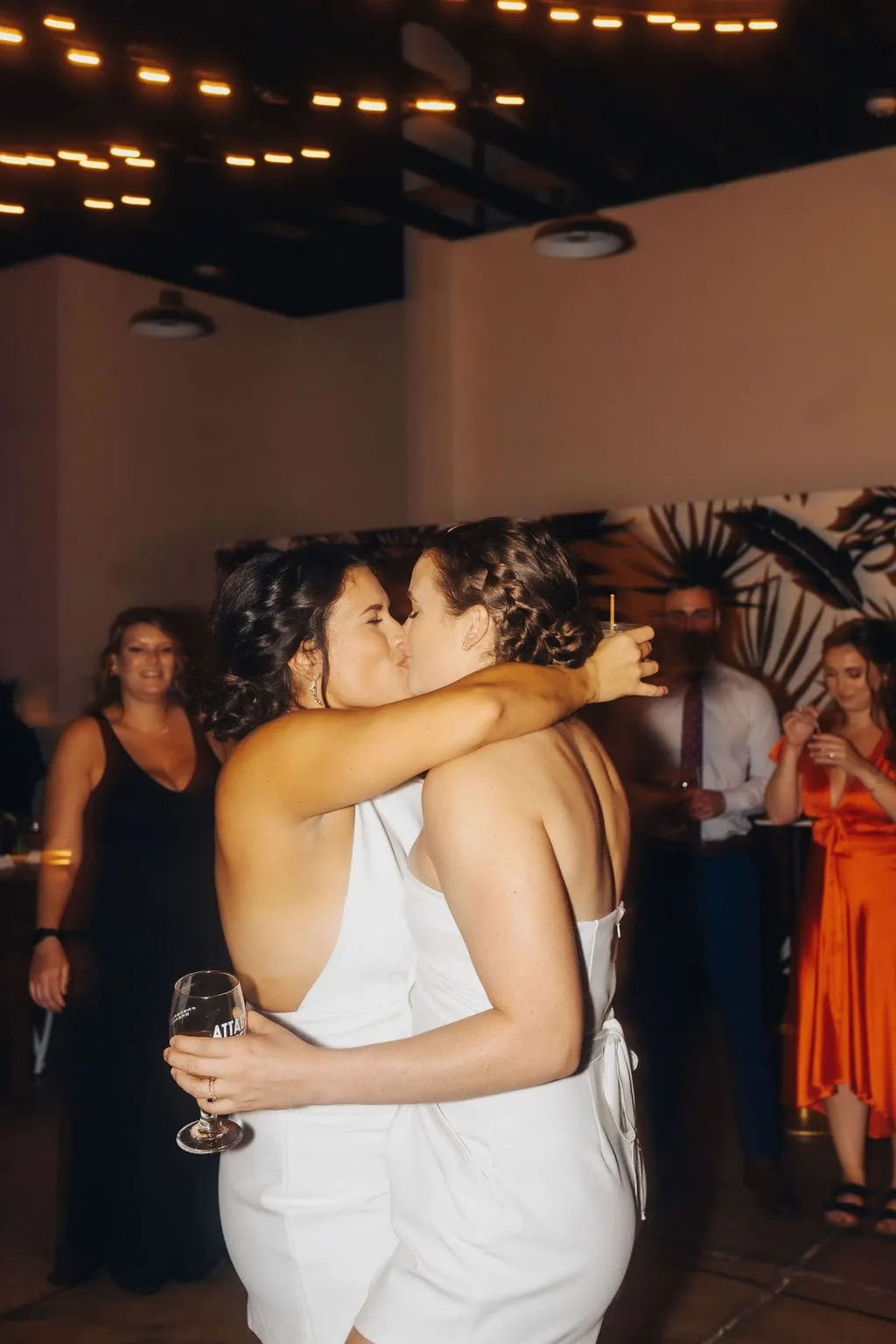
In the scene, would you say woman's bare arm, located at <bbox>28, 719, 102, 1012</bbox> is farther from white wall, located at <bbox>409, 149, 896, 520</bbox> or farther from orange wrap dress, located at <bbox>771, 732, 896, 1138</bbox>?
white wall, located at <bbox>409, 149, 896, 520</bbox>

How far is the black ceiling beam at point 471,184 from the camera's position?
637cm

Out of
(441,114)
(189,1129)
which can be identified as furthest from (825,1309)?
(441,114)

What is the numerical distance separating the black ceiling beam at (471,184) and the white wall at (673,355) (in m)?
0.15

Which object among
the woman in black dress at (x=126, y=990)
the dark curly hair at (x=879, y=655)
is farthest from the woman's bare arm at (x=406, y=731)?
the dark curly hair at (x=879, y=655)

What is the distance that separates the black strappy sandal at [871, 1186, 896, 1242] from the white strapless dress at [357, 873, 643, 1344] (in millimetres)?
2358

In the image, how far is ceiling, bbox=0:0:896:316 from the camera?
4805mm

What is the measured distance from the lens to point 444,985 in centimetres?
151

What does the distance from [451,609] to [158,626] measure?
206 centimetres

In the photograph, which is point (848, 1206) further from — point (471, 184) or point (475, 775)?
point (471, 184)

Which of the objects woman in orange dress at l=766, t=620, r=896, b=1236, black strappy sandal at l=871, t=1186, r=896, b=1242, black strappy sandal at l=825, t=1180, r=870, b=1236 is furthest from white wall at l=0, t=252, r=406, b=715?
black strappy sandal at l=871, t=1186, r=896, b=1242

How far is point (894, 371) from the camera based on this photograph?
242 inches

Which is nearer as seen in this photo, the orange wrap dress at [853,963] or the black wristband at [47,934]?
the black wristband at [47,934]

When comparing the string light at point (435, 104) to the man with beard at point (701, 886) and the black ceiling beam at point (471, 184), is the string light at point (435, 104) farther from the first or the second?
the man with beard at point (701, 886)

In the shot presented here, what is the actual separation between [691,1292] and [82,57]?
4.43 m
